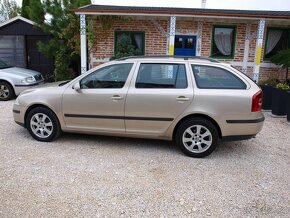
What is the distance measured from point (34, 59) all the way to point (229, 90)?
10.6 metres

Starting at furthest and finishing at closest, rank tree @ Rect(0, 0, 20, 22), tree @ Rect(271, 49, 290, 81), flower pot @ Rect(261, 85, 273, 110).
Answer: tree @ Rect(0, 0, 20, 22)
tree @ Rect(271, 49, 290, 81)
flower pot @ Rect(261, 85, 273, 110)

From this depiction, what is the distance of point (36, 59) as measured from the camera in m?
12.6

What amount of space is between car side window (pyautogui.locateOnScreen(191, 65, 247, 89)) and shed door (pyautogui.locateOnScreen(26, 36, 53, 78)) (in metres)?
9.67

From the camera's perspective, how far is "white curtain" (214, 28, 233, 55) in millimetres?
10922

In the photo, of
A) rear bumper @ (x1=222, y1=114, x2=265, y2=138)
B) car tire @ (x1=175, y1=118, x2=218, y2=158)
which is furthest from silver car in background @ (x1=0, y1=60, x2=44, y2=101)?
rear bumper @ (x1=222, y1=114, x2=265, y2=138)

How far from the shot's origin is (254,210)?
3.13 meters

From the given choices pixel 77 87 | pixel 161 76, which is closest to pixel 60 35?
pixel 77 87

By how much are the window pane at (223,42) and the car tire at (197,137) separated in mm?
7281

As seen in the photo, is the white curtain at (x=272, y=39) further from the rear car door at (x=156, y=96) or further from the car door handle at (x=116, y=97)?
the car door handle at (x=116, y=97)

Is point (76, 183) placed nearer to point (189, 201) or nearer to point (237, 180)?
point (189, 201)

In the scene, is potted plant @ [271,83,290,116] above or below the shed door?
below

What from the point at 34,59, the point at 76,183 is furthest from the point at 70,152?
the point at 34,59

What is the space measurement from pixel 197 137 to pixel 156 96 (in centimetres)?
93

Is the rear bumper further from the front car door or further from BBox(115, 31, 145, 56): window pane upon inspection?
BBox(115, 31, 145, 56): window pane
